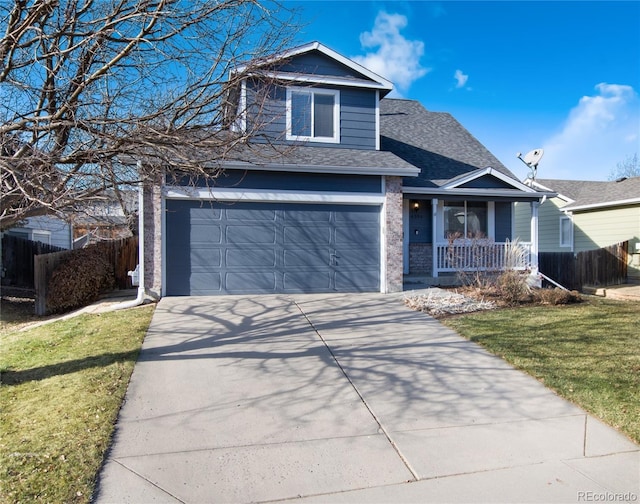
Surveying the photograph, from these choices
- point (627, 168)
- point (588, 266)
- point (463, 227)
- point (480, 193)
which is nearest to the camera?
point (480, 193)

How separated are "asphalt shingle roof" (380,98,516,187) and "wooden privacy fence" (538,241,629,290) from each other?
3.94m

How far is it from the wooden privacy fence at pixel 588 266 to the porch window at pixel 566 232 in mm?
3513

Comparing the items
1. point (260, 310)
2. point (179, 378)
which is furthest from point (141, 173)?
point (260, 310)

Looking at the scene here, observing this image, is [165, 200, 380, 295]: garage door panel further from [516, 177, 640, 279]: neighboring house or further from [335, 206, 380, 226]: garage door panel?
[516, 177, 640, 279]: neighboring house

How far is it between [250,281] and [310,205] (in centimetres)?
241

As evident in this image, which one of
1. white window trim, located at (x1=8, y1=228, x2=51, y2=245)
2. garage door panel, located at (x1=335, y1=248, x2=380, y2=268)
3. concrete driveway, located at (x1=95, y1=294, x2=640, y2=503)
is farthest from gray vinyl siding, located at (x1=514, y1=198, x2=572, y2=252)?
white window trim, located at (x1=8, y1=228, x2=51, y2=245)

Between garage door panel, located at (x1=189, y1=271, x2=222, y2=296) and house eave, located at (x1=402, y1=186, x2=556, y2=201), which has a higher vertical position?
house eave, located at (x1=402, y1=186, x2=556, y2=201)

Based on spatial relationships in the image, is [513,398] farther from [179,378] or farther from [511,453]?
[179,378]

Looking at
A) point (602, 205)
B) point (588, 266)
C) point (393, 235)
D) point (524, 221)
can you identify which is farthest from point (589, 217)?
point (393, 235)

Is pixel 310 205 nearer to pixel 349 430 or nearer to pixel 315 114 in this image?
pixel 315 114

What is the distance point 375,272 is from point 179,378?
6868 millimetres

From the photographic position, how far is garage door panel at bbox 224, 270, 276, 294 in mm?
10344

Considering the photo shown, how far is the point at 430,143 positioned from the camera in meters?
15.2

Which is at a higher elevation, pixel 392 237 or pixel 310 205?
pixel 310 205
